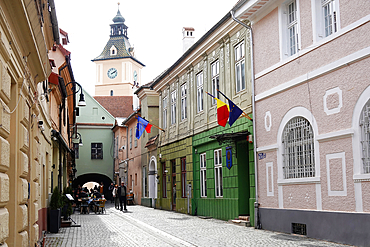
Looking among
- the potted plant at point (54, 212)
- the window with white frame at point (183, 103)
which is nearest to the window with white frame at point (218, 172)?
the window with white frame at point (183, 103)

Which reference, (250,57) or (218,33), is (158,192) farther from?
(250,57)

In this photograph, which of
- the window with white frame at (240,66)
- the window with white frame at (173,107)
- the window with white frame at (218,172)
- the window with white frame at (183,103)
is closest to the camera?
the window with white frame at (240,66)

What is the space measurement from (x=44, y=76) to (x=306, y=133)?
6.58 meters

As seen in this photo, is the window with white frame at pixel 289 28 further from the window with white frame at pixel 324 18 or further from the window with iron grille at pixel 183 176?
the window with iron grille at pixel 183 176

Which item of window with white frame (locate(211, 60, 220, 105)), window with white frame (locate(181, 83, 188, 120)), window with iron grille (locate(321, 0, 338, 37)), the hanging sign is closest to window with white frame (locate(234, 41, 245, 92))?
window with white frame (locate(211, 60, 220, 105))

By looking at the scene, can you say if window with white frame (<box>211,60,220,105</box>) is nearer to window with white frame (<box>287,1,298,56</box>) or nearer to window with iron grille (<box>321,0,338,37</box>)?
window with white frame (<box>287,1,298,56</box>)

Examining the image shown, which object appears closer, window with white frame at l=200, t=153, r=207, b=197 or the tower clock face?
window with white frame at l=200, t=153, r=207, b=197

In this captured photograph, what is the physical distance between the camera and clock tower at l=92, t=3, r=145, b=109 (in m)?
78.6

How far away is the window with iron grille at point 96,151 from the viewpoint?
153ft

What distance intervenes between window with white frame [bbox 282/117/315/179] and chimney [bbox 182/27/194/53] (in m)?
14.0

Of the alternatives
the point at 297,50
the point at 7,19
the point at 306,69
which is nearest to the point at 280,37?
the point at 297,50

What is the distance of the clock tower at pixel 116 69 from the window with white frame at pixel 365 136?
68918mm

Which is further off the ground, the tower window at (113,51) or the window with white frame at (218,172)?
the tower window at (113,51)

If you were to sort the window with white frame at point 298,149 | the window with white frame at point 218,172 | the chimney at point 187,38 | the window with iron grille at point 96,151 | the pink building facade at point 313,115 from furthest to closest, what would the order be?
the window with iron grille at point 96,151 < the chimney at point 187,38 < the window with white frame at point 218,172 < the window with white frame at point 298,149 < the pink building facade at point 313,115
